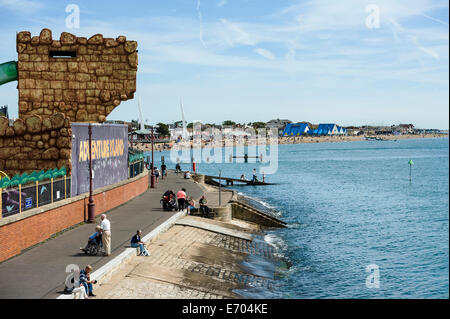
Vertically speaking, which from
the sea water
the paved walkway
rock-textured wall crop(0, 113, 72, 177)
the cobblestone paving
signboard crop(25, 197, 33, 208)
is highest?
rock-textured wall crop(0, 113, 72, 177)

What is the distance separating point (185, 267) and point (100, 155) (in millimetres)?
11663

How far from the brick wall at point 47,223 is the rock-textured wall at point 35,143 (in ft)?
8.64

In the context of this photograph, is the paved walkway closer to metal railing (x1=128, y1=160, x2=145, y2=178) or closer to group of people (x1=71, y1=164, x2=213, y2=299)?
group of people (x1=71, y1=164, x2=213, y2=299)

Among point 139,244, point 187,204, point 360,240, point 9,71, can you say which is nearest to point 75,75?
point 9,71

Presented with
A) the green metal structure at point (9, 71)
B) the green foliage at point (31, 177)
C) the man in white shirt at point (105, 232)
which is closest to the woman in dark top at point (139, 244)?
the man in white shirt at point (105, 232)

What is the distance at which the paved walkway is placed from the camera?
15742 mm

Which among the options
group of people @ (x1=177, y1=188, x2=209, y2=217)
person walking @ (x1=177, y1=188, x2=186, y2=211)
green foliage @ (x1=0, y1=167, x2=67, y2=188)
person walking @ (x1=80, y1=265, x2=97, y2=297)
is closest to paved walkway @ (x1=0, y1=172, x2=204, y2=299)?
person walking @ (x1=80, y1=265, x2=97, y2=297)

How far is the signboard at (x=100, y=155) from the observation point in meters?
28.0

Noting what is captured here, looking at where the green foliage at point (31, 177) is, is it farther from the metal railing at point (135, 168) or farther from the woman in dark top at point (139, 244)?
the metal railing at point (135, 168)

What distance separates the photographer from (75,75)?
3189 cm

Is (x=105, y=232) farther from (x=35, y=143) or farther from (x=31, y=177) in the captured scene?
(x=35, y=143)

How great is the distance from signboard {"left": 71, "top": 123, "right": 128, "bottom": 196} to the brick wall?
0.88m

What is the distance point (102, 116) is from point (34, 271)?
52.3ft
